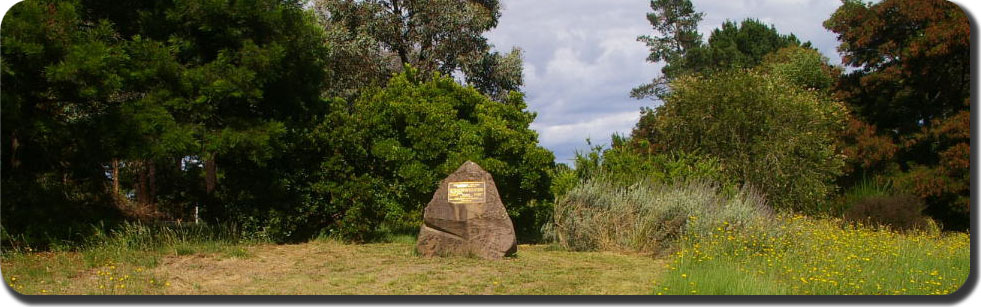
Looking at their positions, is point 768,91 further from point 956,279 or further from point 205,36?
point 205,36

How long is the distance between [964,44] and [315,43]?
48.1 feet

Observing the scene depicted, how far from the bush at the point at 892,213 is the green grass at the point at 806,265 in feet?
11.4

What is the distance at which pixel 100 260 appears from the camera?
30.6 ft

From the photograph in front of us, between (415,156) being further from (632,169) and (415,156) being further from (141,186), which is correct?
(141,186)

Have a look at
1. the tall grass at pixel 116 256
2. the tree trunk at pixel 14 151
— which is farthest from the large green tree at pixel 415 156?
the tree trunk at pixel 14 151

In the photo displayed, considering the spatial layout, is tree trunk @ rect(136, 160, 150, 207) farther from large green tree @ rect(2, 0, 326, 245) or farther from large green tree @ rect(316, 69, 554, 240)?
large green tree @ rect(316, 69, 554, 240)

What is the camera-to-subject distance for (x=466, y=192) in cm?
1005

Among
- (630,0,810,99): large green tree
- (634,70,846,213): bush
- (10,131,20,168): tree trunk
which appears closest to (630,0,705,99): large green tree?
(630,0,810,99): large green tree

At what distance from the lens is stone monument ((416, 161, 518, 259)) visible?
32.4ft

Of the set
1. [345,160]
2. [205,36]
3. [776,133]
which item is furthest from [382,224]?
[776,133]

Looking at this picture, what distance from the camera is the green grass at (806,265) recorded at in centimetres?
742

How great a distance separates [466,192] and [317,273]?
245cm

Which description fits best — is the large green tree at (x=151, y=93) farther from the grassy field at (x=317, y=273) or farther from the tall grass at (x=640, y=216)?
the tall grass at (x=640, y=216)

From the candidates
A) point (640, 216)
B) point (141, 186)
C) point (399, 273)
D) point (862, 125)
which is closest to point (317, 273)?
point (399, 273)
